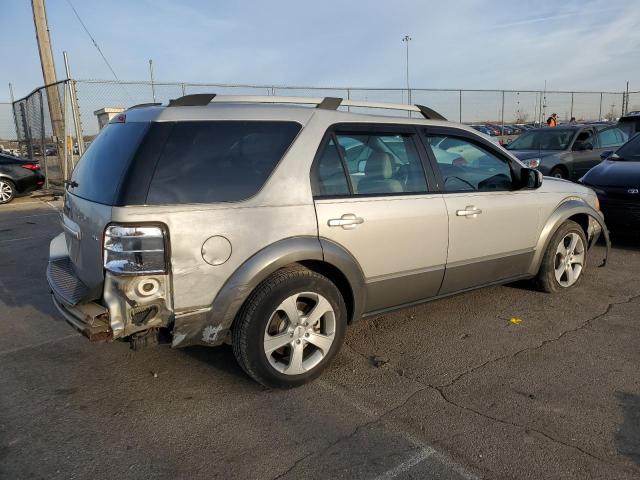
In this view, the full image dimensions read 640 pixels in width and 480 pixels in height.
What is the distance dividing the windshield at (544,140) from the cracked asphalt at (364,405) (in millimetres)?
7496

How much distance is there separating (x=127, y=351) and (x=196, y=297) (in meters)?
1.38

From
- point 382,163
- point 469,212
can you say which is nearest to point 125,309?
point 382,163

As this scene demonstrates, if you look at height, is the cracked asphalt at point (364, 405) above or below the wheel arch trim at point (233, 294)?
below

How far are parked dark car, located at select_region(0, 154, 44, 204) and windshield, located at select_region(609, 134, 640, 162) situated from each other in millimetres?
12871

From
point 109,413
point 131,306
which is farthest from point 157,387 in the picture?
point 131,306

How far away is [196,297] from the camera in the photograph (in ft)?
9.47

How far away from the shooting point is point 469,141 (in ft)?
14.1

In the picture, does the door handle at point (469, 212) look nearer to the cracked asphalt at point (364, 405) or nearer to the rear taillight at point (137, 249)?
the cracked asphalt at point (364, 405)

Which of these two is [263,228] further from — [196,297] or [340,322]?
[340,322]

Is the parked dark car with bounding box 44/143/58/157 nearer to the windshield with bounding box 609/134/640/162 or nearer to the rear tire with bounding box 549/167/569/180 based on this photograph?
the rear tire with bounding box 549/167/569/180

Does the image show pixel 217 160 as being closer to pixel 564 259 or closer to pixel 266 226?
pixel 266 226

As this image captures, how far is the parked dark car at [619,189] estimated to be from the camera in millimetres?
6473

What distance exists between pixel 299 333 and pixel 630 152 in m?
6.74

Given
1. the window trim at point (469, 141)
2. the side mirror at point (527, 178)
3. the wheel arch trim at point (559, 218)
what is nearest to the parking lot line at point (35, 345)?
the window trim at point (469, 141)
